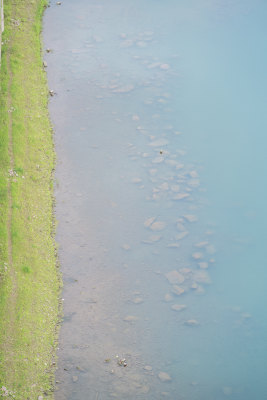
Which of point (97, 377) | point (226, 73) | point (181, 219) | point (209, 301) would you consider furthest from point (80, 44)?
point (97, 377)

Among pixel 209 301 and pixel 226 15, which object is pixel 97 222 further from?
pixel 226 15

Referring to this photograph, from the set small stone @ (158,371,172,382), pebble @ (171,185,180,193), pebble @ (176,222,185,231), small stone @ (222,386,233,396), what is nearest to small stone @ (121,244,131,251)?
pebble @ (176,222,185,231)

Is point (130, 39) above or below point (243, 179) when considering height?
above

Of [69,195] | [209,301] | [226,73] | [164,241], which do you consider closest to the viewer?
[209,301]

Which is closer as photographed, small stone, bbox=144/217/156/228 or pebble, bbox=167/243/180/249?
pebble, bbox=167/243/180/249

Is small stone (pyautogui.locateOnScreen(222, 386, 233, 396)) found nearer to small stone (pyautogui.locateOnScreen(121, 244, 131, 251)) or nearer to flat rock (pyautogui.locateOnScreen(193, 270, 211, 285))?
flat rock (pyautogui.locateOnScreen(193, 270, 211, 285))

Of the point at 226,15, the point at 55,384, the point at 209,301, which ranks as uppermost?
the point at 226,15

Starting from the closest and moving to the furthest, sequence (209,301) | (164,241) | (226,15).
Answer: (209,301)
(164,241)
(226,15)
